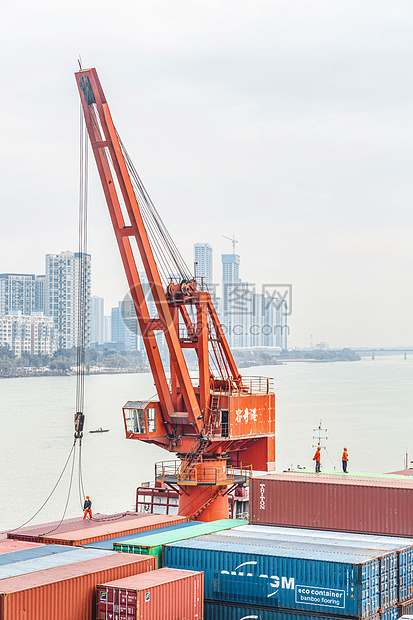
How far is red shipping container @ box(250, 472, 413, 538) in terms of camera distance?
22.9 meters

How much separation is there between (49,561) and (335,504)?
374 inches

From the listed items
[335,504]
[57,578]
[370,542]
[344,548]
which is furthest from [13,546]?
[370,542]

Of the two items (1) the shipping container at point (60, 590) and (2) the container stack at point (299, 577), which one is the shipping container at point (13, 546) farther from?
(2) the container stack at point (299, 577)

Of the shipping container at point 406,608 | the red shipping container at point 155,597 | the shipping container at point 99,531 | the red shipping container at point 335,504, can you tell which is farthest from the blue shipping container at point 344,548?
the red shipping container at point 155,597

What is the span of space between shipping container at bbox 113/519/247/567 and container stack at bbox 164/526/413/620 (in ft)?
1.43

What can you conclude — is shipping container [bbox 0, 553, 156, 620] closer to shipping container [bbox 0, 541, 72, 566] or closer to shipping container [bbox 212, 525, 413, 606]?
shipping container [bbox 0, 541, 72, 566]

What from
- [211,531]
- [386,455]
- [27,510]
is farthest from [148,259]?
[386,455]

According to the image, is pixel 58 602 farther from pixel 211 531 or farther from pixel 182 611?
pixel 211 531

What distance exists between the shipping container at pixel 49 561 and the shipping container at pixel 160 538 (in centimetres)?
80

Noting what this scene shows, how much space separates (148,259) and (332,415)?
91.1 metres

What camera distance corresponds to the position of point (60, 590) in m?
16.3

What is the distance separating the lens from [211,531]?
2336 cm

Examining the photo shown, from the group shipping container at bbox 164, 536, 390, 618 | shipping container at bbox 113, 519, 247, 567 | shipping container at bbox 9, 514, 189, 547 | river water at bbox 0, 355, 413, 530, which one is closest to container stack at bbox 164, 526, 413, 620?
shipping container at bbox 164, 536, 390, 618

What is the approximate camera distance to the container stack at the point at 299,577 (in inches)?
712
